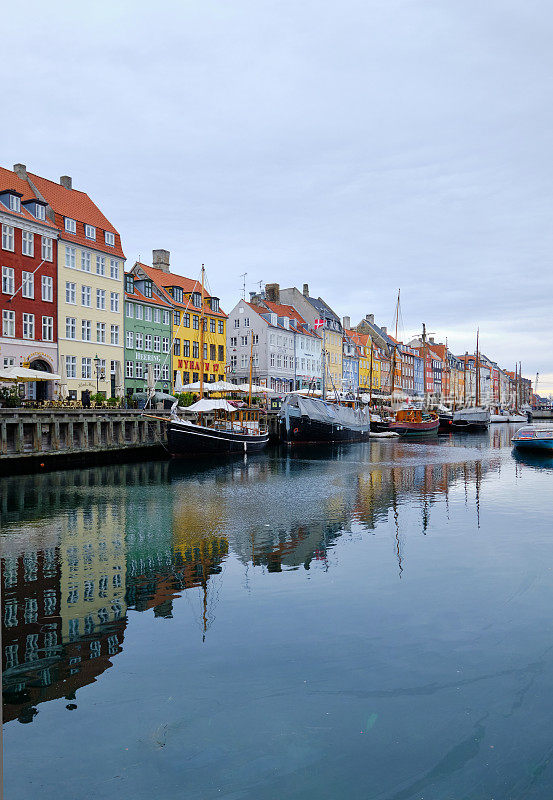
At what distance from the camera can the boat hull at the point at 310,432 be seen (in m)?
61.8

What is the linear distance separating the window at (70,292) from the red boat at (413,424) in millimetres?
43321

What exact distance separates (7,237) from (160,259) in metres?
27.8

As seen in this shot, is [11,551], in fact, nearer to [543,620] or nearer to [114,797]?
[114,797]

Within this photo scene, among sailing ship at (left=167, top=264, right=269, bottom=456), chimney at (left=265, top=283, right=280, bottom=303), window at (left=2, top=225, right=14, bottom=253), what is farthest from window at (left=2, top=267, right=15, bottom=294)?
chimney at (left=265, top=283, right=280, bottom=303)

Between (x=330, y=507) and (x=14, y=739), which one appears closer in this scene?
(x=14, y=739)

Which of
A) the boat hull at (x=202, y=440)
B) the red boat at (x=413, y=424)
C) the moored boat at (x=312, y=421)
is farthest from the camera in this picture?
the red boat at (x=413, y=424)

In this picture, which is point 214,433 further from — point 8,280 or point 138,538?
point 138,538

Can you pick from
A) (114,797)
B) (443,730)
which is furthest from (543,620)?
(114,797)

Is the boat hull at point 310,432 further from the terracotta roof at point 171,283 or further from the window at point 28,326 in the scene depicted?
the window at point 28,326

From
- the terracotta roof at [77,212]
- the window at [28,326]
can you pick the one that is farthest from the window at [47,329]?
the terracotta roof at [77,212]

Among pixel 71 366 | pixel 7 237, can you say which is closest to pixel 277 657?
pixel 7 237

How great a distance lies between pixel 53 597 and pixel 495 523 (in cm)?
1435

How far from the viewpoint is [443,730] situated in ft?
26.6

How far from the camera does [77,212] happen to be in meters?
54.8
